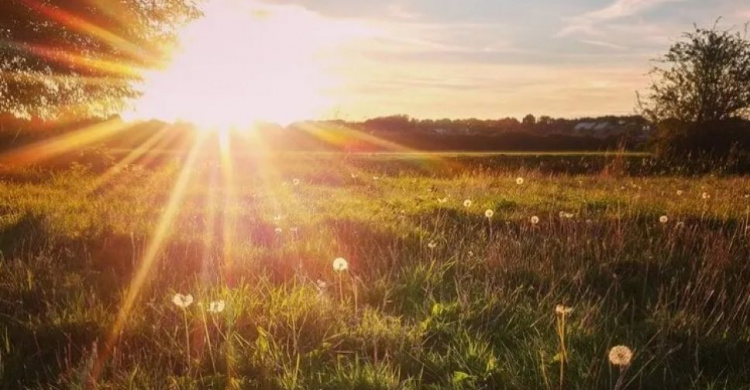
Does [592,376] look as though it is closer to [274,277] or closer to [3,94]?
[274,277]

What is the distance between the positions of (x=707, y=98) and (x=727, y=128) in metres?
1.72

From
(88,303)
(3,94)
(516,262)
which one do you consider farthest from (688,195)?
(3,94)

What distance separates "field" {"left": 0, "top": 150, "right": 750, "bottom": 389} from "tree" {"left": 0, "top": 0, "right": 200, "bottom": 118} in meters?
9.43

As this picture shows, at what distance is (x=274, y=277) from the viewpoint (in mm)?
5391

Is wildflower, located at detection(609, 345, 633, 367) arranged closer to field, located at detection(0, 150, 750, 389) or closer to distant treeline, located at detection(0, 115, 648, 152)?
field, located at detection(0, 150, 750, 389)

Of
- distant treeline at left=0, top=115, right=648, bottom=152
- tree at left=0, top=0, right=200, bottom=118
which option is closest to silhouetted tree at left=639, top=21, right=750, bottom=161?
distant treeline at left=0, top=115, right=648, bottom=152

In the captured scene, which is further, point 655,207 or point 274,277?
point 655,207

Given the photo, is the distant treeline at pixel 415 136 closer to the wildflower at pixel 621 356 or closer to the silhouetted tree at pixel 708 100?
the silhouetted tree at pixel 708 100

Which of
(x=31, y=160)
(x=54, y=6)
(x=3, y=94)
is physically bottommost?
(x=31, y=160)

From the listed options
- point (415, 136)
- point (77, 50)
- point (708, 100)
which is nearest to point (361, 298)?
point (77, 50)

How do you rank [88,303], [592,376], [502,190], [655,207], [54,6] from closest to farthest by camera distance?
[592,376] → [88,303] → [655,207] → [502,190] → [54,6]

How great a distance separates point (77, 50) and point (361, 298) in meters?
16.3

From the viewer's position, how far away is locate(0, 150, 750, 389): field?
3.46m

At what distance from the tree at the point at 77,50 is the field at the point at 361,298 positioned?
9429 millimetres
